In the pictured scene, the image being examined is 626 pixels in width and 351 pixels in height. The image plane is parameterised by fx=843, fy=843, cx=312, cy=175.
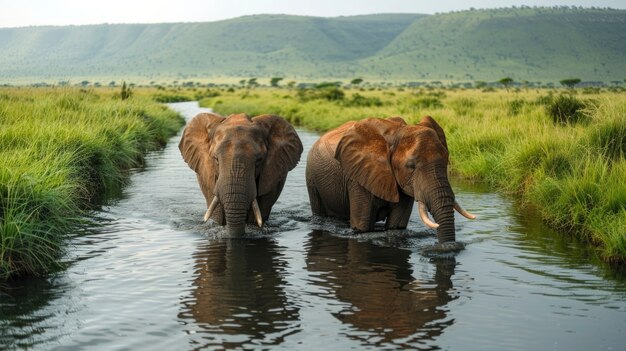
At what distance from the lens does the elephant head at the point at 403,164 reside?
10.9 meters

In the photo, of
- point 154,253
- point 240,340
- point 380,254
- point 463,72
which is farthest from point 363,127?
point 463,72

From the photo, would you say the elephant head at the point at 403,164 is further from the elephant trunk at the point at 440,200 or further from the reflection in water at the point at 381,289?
the reflection in water at the point at 381,289

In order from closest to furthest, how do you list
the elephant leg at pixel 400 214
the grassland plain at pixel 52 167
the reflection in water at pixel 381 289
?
1. the reflection in water at pixel 381 289
2. the grassland plain at pixel 52 167
3. the elephant leg at pixel 400 214

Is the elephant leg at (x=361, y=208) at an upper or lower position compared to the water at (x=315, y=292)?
upper

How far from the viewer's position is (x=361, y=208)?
40.4 feet

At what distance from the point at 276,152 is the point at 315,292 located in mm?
3597

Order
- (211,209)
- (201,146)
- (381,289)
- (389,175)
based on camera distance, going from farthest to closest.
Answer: (201,146)
(211,209)
(389,175)
(381,289)

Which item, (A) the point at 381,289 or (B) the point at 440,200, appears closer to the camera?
(A) the point at 381,289

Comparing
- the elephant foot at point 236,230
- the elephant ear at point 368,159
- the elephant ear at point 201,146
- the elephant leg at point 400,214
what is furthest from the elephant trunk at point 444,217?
the elephant ear at point 201,146

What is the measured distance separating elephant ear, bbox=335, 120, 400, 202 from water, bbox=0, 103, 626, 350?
0.83 metres

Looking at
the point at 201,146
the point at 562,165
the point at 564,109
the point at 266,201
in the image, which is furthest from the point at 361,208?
the point at 564,109

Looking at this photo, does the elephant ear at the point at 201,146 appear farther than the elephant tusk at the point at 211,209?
Yes

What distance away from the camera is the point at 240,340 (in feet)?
25.0

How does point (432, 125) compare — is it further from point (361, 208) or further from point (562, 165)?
point (562, 165)
